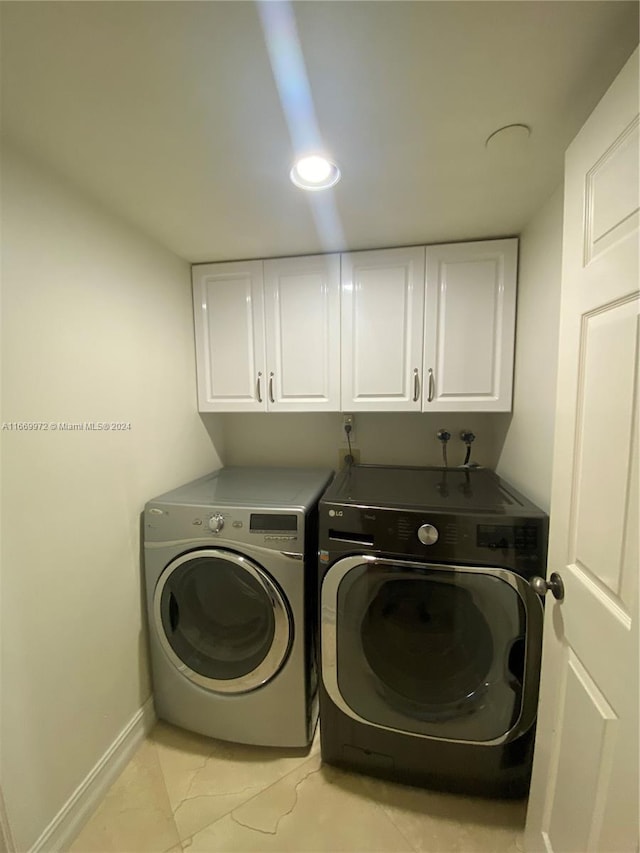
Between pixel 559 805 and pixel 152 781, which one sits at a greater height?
pixel 559 805

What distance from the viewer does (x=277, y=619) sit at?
1.30 m

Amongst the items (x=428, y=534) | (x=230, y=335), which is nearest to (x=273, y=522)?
(x=428, y=534)

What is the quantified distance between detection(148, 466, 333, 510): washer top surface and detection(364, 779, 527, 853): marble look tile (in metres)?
1.12

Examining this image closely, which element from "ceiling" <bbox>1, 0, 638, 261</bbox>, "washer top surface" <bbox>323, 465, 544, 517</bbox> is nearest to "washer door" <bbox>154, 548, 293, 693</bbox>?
"washer top surface" <bbox>323, 465, 544, 517</bbox>

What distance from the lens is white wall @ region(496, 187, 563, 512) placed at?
1.18 metres

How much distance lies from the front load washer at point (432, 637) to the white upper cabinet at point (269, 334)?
0.72 metres

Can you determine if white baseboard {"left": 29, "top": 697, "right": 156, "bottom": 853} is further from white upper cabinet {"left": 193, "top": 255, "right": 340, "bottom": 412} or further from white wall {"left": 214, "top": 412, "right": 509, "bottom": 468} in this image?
white upper cabinet {"left": 193, "top": 255, "right": 340, "bottom": 412}

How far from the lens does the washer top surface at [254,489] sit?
1389 mm

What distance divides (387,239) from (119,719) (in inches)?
92.0

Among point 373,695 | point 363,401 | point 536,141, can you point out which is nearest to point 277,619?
point 373,695

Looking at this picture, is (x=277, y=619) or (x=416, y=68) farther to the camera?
(x=277, y=619)

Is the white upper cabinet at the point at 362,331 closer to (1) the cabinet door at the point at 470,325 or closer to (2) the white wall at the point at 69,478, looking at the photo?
(1) the cabinet door at the point at 470,325

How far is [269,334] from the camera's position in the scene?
5.79ft

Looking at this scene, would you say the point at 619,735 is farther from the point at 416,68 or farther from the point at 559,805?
the point at 416,68
